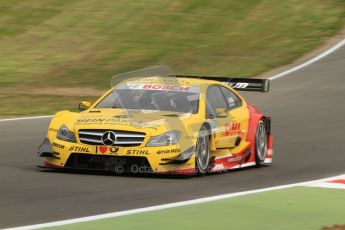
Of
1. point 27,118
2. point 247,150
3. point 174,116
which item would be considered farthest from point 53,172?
point 27,118

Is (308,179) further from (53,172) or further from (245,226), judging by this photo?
(245,226)

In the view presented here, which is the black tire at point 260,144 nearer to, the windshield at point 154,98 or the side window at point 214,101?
the side window at point 214,101

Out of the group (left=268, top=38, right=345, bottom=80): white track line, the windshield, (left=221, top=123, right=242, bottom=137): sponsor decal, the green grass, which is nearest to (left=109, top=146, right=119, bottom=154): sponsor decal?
the windshield

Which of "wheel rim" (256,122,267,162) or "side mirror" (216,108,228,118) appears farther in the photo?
"wheel rim" (256,122,267,162)

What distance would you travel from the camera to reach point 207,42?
97.3ft

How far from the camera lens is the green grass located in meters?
26.8

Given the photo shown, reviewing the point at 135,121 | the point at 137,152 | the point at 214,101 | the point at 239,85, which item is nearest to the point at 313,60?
the point at 239,85

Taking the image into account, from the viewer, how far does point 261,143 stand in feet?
46.5

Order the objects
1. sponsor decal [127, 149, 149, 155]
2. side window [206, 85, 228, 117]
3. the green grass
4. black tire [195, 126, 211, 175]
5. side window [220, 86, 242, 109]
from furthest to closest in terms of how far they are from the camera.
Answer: the green grass
side window [220, 86, 242, 109]
side window [206, 85, 228, 117]
black tire [195, 126, 211, 175]
sponsor decal [127, 149, 149, 155]

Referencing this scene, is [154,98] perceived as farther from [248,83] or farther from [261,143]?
[261,143]

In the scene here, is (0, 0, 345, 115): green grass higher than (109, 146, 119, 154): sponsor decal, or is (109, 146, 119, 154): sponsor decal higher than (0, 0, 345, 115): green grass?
(0, 0, 345, 115): green grass

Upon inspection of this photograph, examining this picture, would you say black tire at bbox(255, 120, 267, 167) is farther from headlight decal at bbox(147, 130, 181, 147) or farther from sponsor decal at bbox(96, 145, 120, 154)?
sponsor decal at bbox(96, 145, 120, 154)

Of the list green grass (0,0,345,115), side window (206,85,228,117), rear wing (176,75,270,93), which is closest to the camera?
side window (206,85,228,117)

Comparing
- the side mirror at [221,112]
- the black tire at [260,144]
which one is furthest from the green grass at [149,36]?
the side mirror at [221,112]
